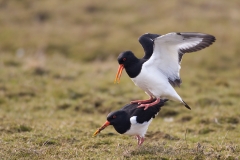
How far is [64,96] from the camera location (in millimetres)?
12492

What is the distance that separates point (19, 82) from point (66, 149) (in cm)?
630

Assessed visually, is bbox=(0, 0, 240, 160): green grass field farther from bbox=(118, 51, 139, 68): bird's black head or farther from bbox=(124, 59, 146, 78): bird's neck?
bbox=(118, 51, 139, 68): bird's black head

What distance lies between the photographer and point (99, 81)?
1393 cm

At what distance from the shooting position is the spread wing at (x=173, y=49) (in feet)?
25.8

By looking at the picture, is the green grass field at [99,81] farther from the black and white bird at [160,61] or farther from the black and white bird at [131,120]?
the black and white bird at [160,61]

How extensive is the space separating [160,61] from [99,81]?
5.74m

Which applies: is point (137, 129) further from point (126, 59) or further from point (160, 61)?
point (160, 61)

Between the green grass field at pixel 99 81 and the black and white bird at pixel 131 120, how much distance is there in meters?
0.29

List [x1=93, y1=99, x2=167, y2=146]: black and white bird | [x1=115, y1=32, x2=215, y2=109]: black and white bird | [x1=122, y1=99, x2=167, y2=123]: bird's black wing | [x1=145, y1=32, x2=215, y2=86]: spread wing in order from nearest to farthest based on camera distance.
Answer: [x1=93, y1=99, x2=167, y2=146]: black and white bird → [x1=122, y1=99, x2=167, y2=123]: bird's black wing → [x1=145, y1=32, x2=215, y2=86]: spread wing → [x1=115, y1=32, x2=215, y2=109]: black and white bird

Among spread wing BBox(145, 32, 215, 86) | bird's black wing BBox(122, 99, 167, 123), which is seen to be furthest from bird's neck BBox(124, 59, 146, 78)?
bird's black wing BBox(122, 99, 167, 123)

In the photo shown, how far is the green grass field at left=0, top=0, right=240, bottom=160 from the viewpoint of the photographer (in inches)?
312

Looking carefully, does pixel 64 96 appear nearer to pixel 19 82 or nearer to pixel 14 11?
pixel 19 82

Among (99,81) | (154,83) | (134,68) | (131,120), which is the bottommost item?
(99,81)

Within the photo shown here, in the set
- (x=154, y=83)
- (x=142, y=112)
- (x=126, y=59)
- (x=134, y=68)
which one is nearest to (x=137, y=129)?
(x=142, y=112)
